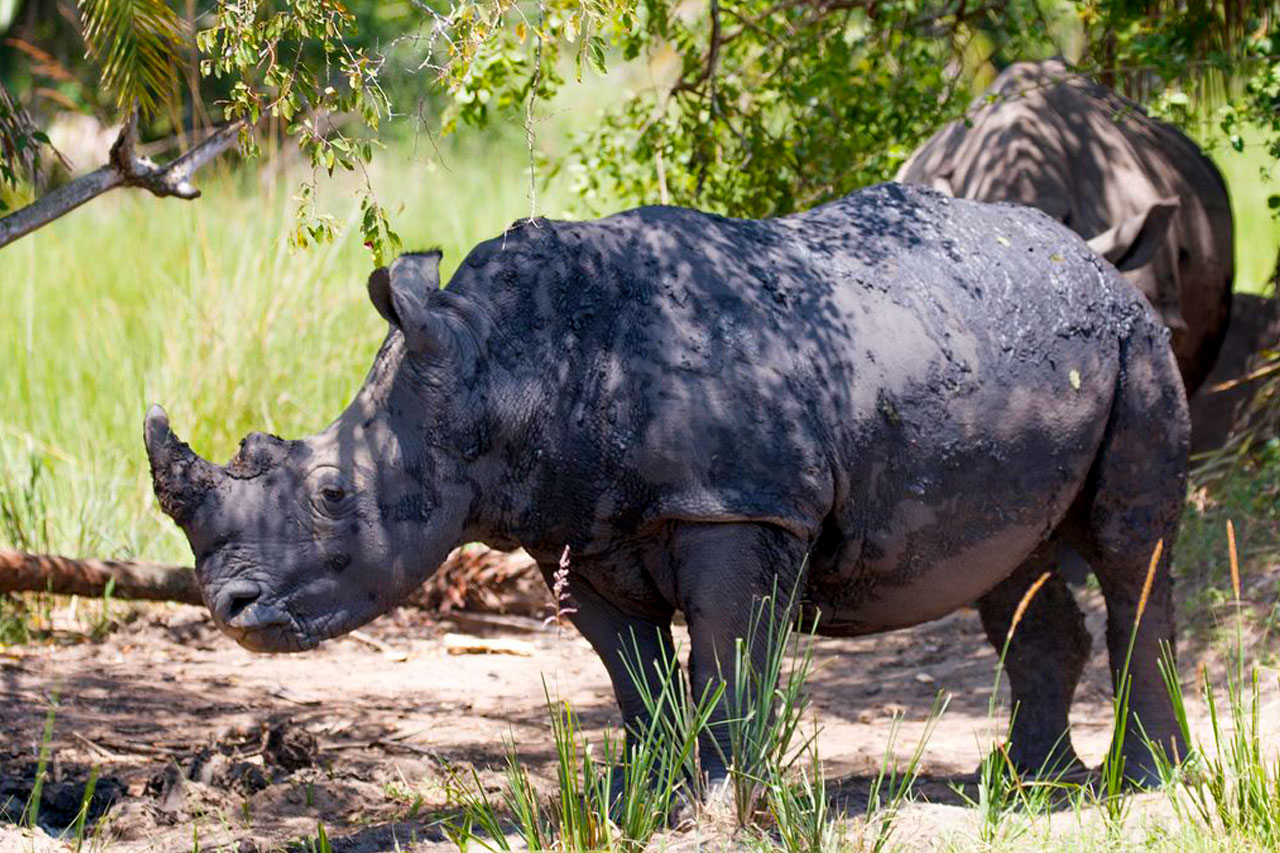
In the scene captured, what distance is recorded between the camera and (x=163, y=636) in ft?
25.5

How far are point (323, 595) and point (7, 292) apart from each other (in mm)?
7724

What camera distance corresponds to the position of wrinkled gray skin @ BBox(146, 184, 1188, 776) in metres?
4.35

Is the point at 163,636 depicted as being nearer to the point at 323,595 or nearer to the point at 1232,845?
the point at 323,595

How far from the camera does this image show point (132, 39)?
18.3ft

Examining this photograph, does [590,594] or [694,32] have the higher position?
[694,32]

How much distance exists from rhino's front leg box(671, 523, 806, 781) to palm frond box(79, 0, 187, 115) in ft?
7.55

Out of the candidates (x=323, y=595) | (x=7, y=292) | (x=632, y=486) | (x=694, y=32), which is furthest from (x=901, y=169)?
(x=7, y=292)

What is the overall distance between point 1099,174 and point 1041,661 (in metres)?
2.66

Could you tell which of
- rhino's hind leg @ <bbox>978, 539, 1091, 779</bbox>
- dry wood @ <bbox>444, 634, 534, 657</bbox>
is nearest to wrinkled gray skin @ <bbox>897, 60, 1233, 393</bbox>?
rhino's hind leg @ <bbox>978, 539, 1091, 779</bbox>

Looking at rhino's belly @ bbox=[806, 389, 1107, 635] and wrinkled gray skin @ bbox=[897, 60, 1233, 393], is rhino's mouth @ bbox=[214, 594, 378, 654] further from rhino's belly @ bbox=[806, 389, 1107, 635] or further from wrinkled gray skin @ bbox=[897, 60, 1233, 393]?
wrinkled gray skin @ bbox=[897, 60, 1233, 393]

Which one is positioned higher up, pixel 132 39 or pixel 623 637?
pixel 132 39

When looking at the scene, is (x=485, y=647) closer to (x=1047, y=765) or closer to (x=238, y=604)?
(x=1047, y=765)

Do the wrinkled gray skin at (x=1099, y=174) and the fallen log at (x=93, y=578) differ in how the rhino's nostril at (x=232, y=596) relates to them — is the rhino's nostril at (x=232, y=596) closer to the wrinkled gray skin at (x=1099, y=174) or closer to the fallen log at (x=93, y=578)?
the fallen log at (x=93, y=578)

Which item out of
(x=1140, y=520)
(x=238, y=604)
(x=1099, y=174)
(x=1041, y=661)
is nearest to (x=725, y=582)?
(x=238, y=604)
